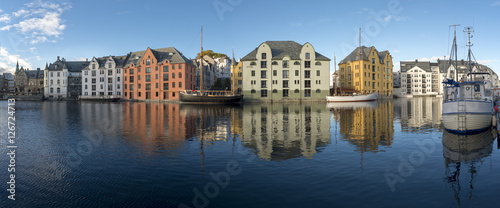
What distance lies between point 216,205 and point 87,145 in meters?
11.9

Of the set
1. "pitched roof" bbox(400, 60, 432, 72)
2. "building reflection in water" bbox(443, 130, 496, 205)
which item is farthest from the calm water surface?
"pitched roof" bbox(400, 60, 432, 72)

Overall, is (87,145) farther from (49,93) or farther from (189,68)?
(49,93)

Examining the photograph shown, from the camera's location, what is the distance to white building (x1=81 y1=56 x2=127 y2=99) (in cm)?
10406

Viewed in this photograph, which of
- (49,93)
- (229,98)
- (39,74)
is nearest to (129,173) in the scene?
(229,98)

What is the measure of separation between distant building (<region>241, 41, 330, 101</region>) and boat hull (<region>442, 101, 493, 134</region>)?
2506 inches

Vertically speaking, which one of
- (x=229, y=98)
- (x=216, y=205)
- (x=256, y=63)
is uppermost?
(x=256, y=63)

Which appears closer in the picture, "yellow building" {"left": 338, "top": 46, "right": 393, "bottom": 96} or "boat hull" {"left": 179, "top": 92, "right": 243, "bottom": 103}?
"boat hull" {"left": 179, "top": 92, "right": 243, "bottom": 103}

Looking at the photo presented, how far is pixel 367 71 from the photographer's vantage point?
4050 inches

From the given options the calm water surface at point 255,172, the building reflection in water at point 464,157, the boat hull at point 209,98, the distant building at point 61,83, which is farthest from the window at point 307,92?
the distant building at point 61,83

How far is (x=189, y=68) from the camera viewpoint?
3693 inches

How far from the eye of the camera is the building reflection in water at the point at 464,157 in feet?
30.4

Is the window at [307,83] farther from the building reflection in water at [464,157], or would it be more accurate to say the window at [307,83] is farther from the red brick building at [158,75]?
the building reflection in water at [464,157]

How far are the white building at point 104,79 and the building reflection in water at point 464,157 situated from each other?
105m

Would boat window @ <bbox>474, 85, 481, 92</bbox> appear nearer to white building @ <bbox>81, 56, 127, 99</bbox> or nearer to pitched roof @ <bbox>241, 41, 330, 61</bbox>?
pitched roof @ <bbox>241, 41, 330, 61</bbox>
